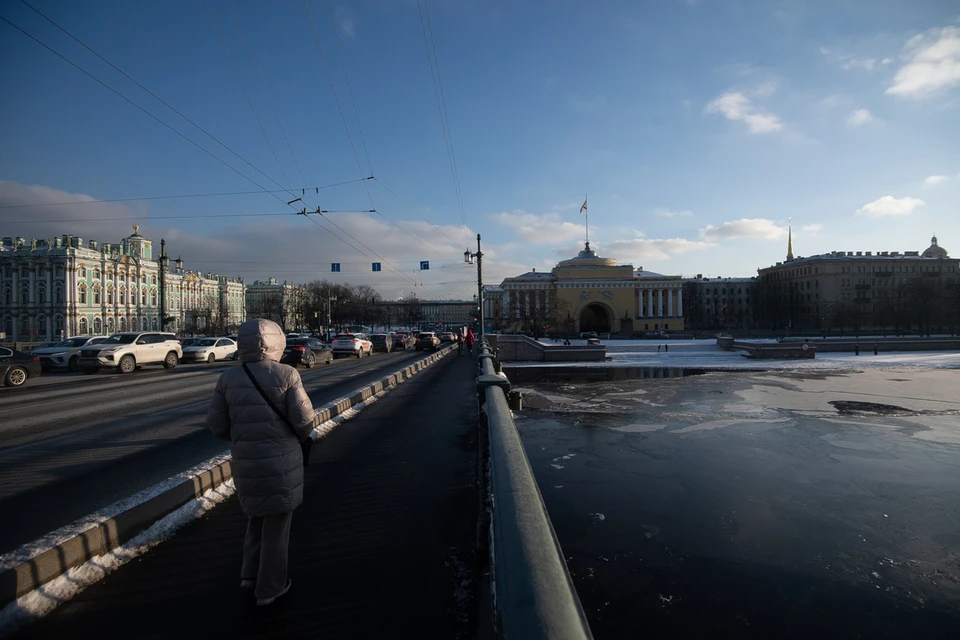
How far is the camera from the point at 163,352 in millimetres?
21438

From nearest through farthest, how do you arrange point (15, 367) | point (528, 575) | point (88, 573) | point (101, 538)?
1. point (528, 575)
2. point (88, 573)
3. point (101, 538)
4. point (15, 367)

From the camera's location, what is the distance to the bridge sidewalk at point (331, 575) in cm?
284

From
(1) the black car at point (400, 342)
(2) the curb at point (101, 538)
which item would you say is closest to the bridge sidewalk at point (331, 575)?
(2) the curb at point (101, 538)

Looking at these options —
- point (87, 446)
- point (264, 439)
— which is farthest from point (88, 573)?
point (87, 446)

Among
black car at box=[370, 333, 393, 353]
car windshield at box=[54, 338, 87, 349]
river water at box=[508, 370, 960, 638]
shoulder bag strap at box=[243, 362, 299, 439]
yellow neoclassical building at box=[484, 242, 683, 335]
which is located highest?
yellow neoclassical building at box=[484, 242, 683, 335]

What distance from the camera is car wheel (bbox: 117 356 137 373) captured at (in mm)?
19516

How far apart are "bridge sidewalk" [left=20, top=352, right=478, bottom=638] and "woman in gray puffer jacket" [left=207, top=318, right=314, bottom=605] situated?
1.01 feet

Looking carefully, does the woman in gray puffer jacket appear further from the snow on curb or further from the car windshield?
the car windshield

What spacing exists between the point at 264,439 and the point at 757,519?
5.10 metres

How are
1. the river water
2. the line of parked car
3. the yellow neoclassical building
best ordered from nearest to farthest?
the river water, the line of parked car, the yellow neoclassical building

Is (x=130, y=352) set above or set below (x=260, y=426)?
below

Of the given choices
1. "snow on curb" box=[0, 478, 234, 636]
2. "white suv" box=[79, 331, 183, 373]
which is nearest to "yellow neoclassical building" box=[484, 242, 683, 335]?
"white suv" box=[79, 331, 183, 373]

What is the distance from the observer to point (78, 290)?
2746 inches

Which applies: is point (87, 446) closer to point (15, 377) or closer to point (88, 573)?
point (88, 573)
